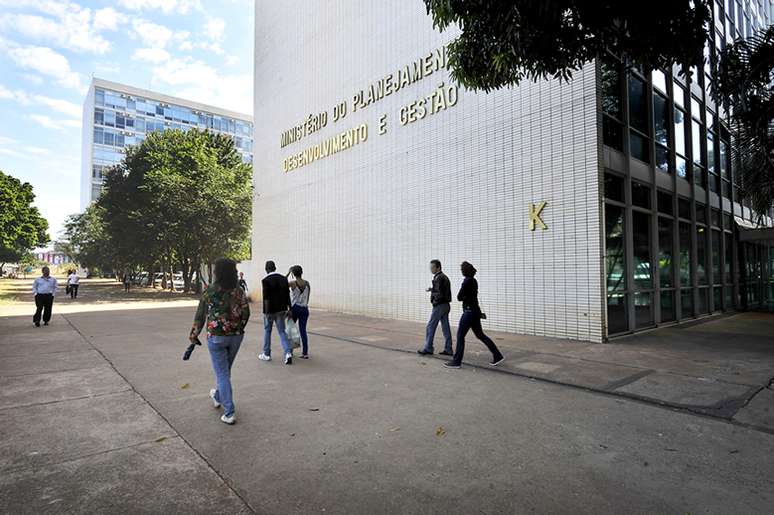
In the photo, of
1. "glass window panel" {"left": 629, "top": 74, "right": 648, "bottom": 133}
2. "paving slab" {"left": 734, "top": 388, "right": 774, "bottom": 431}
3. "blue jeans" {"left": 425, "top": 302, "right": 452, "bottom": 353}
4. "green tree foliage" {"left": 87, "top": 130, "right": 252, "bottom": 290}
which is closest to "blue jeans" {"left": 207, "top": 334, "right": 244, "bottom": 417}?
"blue jeans" {"left": 425, "top": 302, "right": 452, "bottom": 353}

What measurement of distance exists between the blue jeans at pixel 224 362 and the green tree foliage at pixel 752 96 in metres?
8.73

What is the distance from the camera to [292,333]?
7.62 metres

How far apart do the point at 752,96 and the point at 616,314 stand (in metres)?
4.76

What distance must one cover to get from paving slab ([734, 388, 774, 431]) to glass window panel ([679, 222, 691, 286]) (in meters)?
8.36

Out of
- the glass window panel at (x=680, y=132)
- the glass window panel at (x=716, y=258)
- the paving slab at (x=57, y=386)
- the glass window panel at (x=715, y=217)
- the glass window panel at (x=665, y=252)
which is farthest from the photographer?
the glass window panel at (x=715, y=217)

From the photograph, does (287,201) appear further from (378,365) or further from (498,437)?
(498,437)

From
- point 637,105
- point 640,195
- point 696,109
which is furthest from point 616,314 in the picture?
point 696,109

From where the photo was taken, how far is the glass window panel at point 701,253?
13.8 m

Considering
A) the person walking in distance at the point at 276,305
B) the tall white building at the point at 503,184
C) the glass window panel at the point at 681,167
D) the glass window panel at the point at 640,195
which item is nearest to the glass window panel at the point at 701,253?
the tall white building at the point at 503,184

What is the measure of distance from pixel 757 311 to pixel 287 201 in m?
18.6

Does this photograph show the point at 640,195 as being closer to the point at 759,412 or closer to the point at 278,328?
the point at 759,412

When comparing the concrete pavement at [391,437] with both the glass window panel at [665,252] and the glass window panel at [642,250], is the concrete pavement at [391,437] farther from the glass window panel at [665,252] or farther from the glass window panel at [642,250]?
the glass window panel at [665,252]

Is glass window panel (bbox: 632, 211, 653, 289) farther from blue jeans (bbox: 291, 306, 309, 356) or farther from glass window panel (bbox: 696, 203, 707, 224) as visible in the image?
blue jeans (bbox: 291, 306, 309, 356)

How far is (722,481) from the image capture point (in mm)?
3207
